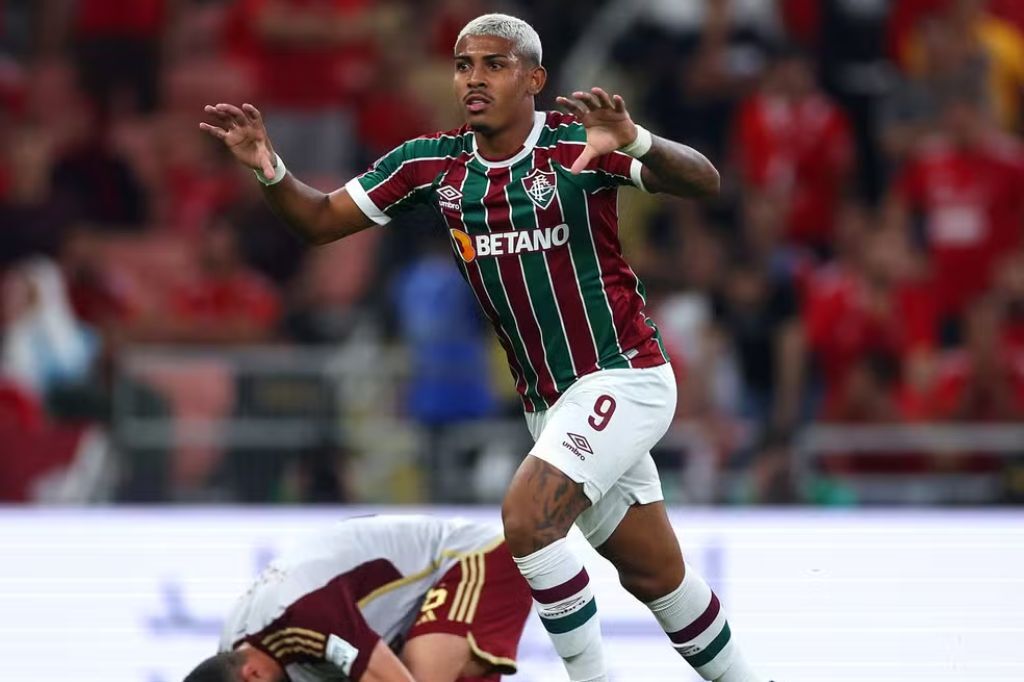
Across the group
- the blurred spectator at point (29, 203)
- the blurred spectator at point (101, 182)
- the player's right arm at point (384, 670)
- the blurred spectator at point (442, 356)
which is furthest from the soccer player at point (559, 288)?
the blurred spectator at point (101, 182)

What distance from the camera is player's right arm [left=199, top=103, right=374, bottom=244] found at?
17.1ft

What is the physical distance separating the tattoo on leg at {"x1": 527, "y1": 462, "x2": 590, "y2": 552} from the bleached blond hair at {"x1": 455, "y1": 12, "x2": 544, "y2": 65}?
1160mm

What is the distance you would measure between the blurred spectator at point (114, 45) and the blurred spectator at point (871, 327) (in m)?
4.77

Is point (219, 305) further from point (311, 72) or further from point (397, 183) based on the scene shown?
point (397, 183)

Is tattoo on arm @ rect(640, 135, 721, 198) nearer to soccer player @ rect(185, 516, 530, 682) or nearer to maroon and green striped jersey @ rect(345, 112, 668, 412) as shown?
maroon and green striped jersey @ rect(345, 112, 668, 412)

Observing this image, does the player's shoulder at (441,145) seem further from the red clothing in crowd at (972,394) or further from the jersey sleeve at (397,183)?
the red clothing in crowd at (972,394)

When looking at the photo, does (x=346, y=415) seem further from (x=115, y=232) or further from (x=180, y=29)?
(x=180, y=29)

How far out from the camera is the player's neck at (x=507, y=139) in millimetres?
5184

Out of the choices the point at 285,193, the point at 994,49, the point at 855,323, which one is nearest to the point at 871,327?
the point at 855,323

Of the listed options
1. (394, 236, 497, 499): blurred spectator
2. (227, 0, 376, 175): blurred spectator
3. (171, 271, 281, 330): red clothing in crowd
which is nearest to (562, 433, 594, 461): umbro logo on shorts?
(394, 236, 497, 499): blurred spectator

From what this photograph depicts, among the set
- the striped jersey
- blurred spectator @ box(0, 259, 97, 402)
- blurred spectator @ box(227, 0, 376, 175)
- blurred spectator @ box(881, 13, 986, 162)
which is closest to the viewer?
the striped jersey

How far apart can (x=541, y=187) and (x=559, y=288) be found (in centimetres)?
29

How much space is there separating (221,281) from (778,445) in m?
3.36

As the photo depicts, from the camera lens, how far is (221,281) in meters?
10.4
